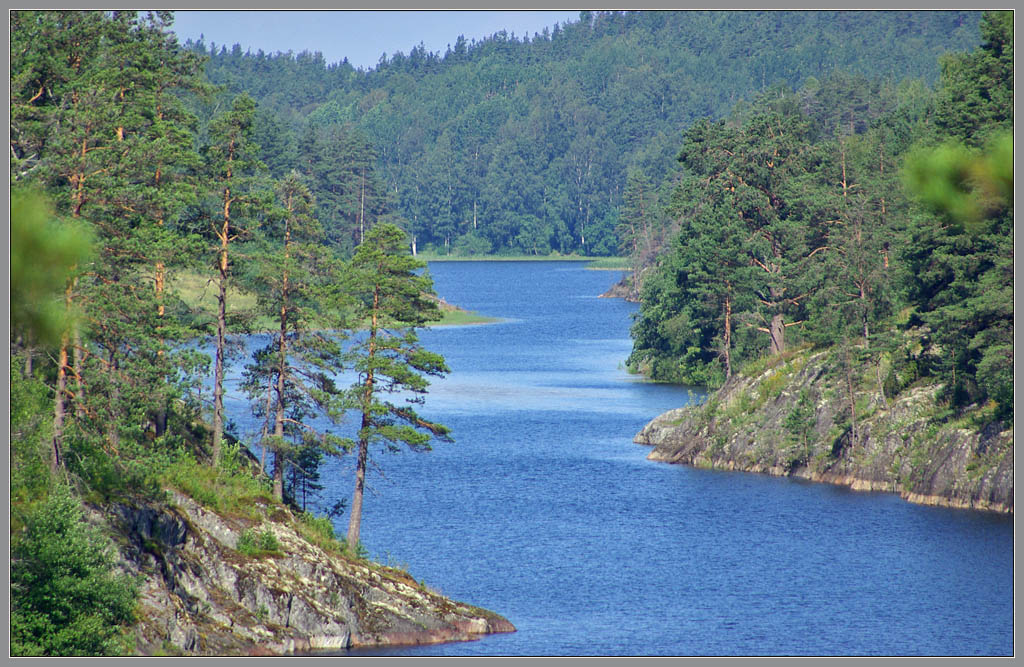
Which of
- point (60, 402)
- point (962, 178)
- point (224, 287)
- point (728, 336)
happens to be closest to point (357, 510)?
point (224, 287)

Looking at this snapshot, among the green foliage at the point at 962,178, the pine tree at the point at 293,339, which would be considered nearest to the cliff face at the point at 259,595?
the pine tree at the point at 293,339

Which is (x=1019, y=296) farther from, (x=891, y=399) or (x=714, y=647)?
(x=891, y=399)

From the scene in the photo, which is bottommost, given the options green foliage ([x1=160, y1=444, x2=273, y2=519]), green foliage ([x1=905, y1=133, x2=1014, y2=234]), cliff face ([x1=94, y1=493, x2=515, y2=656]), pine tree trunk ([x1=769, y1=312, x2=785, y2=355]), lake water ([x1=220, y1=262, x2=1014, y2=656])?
lake water ([x1=220, y1=262, x2=1014, y2=656])

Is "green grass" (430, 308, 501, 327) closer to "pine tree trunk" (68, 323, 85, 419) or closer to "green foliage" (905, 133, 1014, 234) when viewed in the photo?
"pine tree trunk" (68, 323, 85, 419)

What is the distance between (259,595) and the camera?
3784 cm

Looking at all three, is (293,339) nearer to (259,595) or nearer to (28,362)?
(259,595)

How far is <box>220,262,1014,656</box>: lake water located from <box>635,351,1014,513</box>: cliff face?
132 cm

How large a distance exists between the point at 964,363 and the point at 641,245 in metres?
105

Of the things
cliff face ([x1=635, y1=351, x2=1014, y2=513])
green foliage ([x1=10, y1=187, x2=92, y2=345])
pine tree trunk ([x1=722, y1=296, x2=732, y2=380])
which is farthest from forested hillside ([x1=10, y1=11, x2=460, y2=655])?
pine tree trunk ([x1=722, y1=296, x2=732, y2=380])

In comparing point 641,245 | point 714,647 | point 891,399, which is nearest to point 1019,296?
point 714,647

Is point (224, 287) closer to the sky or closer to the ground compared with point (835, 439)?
closer to the sky

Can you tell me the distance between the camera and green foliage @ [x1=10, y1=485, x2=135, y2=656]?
98.7ft

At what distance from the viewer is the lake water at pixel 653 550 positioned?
4069 cm

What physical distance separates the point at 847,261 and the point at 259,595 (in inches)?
1574
